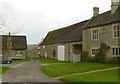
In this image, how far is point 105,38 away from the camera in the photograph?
3928 centimetres

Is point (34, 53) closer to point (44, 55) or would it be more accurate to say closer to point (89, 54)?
point (44, 55)

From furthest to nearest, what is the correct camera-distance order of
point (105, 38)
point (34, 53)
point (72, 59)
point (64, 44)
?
point (34, 53), point (64, 44), point (72, 59), point (105, 38)

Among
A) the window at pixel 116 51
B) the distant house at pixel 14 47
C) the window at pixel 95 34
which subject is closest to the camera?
the window at pixel 116 51

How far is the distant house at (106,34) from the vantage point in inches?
1439

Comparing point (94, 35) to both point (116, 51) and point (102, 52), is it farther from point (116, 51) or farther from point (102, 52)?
point (116, 51)

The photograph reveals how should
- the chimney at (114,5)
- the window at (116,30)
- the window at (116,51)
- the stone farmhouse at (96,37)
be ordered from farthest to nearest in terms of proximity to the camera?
the chimney at (114,5) < the stone farmhouse at (96,37) < the window at (116,30) < the window at (116,51)

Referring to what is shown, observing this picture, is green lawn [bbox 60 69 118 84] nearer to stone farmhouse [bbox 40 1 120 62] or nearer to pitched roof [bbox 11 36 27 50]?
stone farmhouse [bbox 40 1 120 62]

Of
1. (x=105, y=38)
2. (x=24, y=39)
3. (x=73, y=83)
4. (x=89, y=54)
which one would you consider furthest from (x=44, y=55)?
(x=73, y=83)

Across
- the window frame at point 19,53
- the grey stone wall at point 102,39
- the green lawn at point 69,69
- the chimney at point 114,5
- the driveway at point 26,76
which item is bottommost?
the driveway at point 26,76

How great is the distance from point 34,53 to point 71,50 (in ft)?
154

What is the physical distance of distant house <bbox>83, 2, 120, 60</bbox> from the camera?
120 ft

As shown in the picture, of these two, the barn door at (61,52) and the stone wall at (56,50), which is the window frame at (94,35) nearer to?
the stone wall at (56,50)


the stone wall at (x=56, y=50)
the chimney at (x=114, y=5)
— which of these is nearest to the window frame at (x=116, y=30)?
the chimney at (x=114, y=5)

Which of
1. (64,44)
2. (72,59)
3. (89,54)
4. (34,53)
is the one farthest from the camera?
(34,53)
